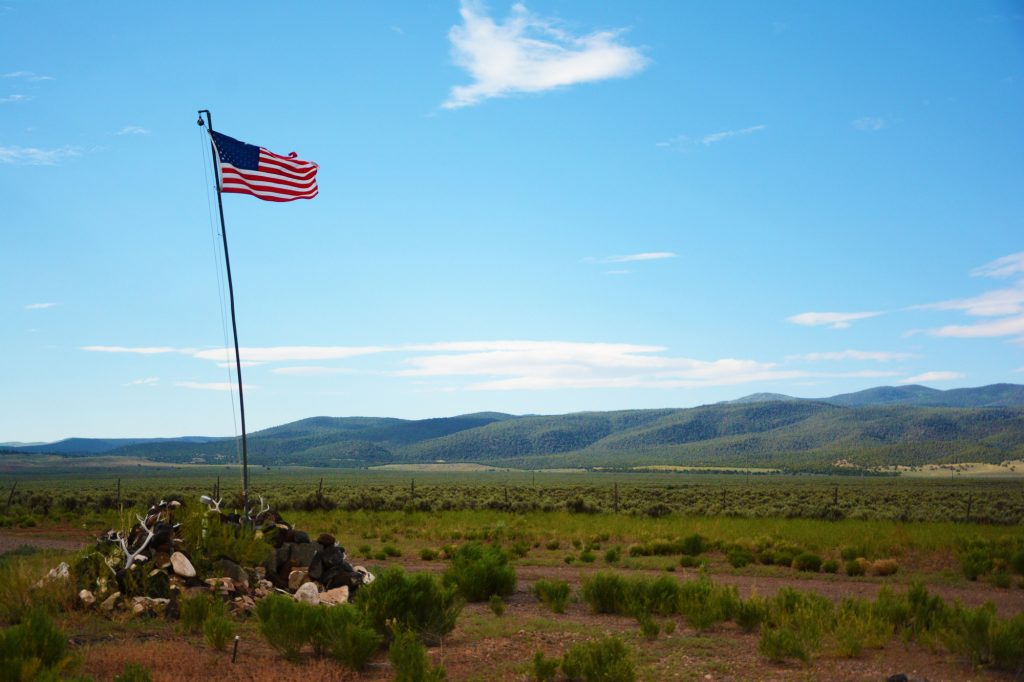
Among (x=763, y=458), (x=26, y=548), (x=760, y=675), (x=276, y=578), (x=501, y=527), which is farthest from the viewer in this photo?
(x=763, y=458)

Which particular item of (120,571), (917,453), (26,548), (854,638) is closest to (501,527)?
(26,548)

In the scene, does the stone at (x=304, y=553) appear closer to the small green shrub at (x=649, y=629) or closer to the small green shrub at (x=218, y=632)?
the small green shrub at (x=218, y=632)

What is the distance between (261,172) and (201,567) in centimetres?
858

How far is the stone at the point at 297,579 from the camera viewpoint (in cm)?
1698

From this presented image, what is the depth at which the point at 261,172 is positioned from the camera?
19.5m

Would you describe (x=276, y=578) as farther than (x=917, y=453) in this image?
No

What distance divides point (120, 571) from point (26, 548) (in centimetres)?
1284

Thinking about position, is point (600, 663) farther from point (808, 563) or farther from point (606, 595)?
point (808, 563)

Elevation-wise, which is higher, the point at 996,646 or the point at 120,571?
the point at 120,571

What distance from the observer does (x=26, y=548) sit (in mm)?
25969

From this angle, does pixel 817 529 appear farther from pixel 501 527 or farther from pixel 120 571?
pixel 120 571

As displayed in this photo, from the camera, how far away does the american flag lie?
750 inches

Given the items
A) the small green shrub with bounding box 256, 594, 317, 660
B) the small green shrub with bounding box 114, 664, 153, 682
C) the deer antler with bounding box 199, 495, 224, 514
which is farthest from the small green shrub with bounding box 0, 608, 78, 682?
the deer antler with bounding box 199, 495, 224, 514

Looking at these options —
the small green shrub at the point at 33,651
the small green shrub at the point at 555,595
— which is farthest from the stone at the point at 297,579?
the small green shrub at the point at 33,651
